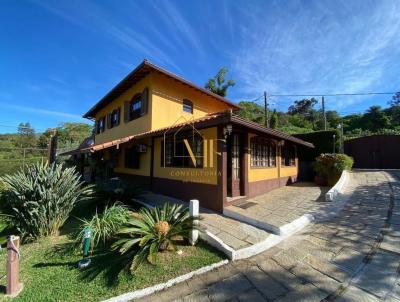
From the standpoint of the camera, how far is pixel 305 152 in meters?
17.4

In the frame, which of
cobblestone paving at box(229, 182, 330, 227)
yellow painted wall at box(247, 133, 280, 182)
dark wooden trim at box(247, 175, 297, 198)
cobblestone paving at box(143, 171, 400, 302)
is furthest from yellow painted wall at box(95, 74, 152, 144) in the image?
cobblestone paving at box(143, 171, 400, 302)

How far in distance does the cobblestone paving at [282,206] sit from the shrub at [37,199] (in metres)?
4.79

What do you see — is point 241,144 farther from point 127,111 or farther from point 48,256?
point 127,111

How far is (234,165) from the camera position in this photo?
26.9 feet

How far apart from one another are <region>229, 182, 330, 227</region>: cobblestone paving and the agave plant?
6.97ft

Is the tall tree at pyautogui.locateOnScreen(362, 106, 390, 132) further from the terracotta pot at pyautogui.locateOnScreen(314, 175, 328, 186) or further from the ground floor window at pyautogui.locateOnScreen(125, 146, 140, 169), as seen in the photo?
the ground floor window at pyautogui.locateOnScreen(125, 146, 140, 169)

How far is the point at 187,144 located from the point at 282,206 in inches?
159

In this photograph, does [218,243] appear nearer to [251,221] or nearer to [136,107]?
[251,221]

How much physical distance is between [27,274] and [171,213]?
2.91 m

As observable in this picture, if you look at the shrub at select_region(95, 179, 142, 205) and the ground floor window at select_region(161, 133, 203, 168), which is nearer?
the shrub at select_region(95, 179, 142, 205)

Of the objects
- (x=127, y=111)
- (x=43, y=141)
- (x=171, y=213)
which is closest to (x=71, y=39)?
(x=127, y=111)

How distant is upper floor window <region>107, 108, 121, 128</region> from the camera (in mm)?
14347

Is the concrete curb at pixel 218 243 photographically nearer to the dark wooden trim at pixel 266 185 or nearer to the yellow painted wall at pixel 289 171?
the dark wooden trim at pixel 266 185

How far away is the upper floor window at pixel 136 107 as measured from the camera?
1111 cm
